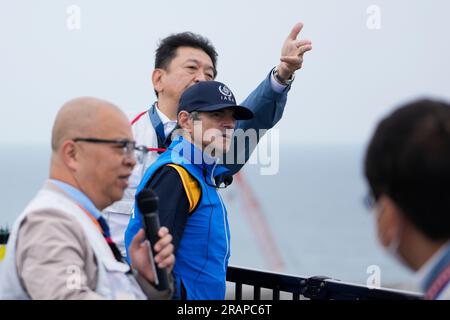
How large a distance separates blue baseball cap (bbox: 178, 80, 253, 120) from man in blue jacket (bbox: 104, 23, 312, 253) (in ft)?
1.39

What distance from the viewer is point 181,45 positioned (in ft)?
15.8

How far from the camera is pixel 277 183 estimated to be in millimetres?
150125

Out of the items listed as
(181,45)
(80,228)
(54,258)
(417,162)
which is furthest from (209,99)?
(417,162)

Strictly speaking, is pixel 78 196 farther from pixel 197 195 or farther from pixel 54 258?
pixel 197 195

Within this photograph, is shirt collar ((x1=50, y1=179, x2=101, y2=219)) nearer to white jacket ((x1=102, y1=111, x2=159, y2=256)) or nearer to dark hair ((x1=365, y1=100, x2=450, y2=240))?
dark hair ((x1=365, y1=100, x2=450, y2=240))

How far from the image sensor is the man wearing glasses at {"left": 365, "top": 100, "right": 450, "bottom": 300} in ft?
6.79

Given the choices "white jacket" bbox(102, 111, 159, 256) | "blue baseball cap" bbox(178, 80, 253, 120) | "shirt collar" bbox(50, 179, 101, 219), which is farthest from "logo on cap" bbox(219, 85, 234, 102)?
"shirt collar" bbox(50, 179, 101, 219)

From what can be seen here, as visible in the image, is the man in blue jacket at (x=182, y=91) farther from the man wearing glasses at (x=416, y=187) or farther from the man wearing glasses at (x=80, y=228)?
the man wearing glasses at (x=416, y=187)

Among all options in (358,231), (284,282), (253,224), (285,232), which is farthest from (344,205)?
(284,282)

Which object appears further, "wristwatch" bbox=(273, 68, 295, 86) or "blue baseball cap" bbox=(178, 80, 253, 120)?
"wristwatch" bbox=(273, 68, 295, 86)

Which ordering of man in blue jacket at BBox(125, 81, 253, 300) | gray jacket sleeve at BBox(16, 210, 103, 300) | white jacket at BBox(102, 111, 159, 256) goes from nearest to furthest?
gray jacket sleeve at BBox(16, 210, 103, 300), man in blue jacket at BBox(125, 81, 253, 300), white jacket at BBox(102, 111, 159, 256)

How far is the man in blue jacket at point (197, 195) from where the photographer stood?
3695 millimetres

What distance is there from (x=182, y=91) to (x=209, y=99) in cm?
64
